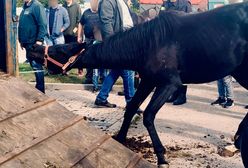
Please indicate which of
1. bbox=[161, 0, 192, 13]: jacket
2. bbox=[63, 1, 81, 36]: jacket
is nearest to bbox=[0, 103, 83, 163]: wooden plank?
bbox=[161, 0, 192, 13]: jacket

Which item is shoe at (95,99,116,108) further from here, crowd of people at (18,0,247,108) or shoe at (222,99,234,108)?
shoe at (222,99,234,108)

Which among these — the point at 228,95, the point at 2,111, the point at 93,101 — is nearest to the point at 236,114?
the point at 228,95

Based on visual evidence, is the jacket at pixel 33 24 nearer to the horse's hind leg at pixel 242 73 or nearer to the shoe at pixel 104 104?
the shoe at pixel 104 104

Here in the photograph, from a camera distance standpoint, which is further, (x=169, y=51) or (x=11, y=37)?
(x=169, y=51)

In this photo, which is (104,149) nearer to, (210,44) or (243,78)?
(210,44)

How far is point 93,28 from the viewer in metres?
9.45

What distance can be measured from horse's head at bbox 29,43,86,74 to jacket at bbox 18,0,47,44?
111 inches

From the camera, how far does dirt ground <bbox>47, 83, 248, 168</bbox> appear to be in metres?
5.12

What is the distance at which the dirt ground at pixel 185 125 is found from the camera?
512cm

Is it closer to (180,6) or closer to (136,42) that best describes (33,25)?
(180,6)

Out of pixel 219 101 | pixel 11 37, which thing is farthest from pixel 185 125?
pixel 11 37

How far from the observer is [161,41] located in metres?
4.86

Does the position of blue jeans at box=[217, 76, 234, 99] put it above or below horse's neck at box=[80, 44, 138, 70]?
below

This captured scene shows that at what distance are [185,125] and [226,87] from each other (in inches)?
66.1
